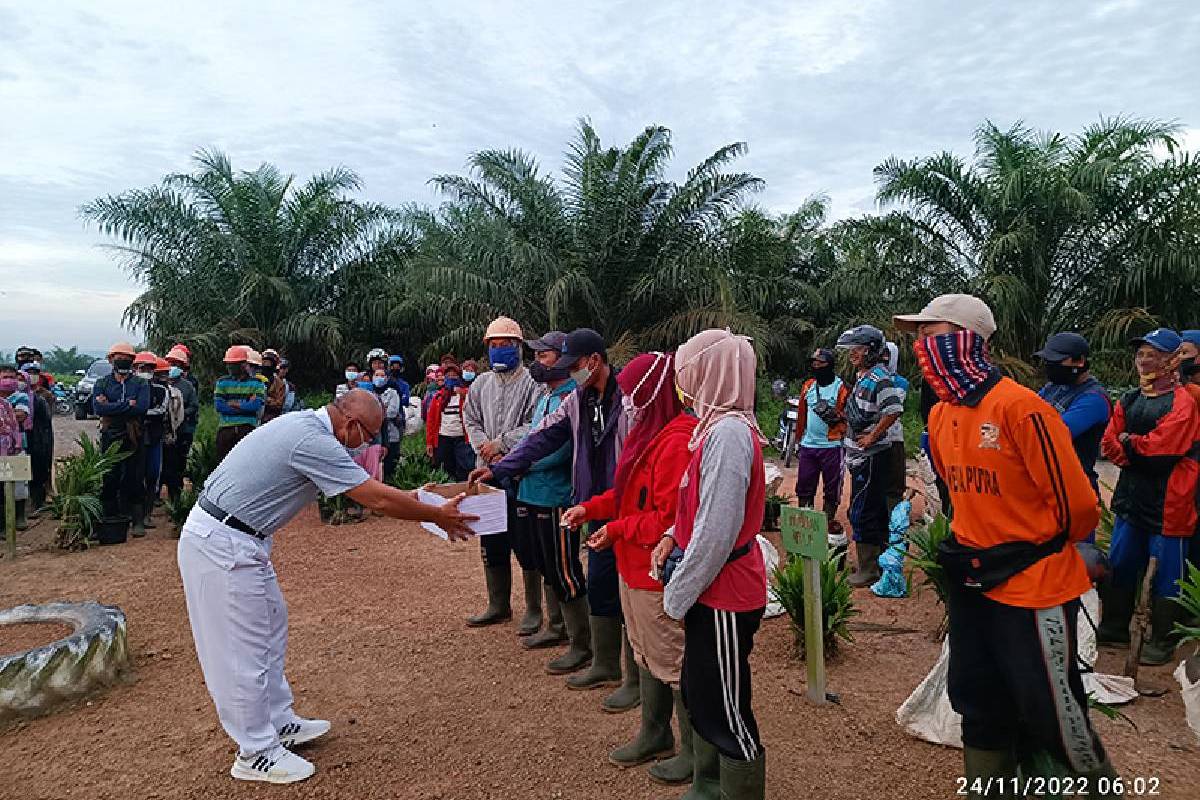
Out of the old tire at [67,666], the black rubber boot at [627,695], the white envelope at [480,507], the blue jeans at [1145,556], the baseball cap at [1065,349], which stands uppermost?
the baseball cap at [1065,349]

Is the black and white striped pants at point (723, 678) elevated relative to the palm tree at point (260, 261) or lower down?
lower down

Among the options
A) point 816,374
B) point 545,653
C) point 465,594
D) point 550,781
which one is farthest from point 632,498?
point 816,374

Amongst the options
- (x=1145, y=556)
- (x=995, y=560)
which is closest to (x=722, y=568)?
(x=995, y=560)

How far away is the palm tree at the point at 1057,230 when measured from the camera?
12508mm

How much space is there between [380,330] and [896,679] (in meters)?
15.8

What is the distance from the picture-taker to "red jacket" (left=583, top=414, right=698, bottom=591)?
294 cm

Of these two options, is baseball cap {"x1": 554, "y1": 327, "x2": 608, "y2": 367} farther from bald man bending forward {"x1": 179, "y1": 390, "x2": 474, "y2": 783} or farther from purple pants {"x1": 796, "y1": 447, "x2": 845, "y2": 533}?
purple pants {"x1": 796, "y1": 447, "x2": 845, "y2": 533}

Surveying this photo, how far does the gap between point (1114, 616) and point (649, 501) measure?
3.19 m

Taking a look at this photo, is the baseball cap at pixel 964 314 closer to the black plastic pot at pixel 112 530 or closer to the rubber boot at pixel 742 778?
the rubber boot at pixel 742 778

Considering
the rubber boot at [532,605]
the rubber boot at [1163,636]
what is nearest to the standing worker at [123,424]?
the rubber boot at [532,605]

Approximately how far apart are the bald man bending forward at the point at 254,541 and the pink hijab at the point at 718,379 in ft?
4.52

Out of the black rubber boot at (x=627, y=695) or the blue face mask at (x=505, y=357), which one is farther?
the blue face mask at (x=505, y=357)

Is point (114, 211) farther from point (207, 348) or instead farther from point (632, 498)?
point (632, 498)

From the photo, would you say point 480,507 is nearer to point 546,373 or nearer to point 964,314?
point 546,373
